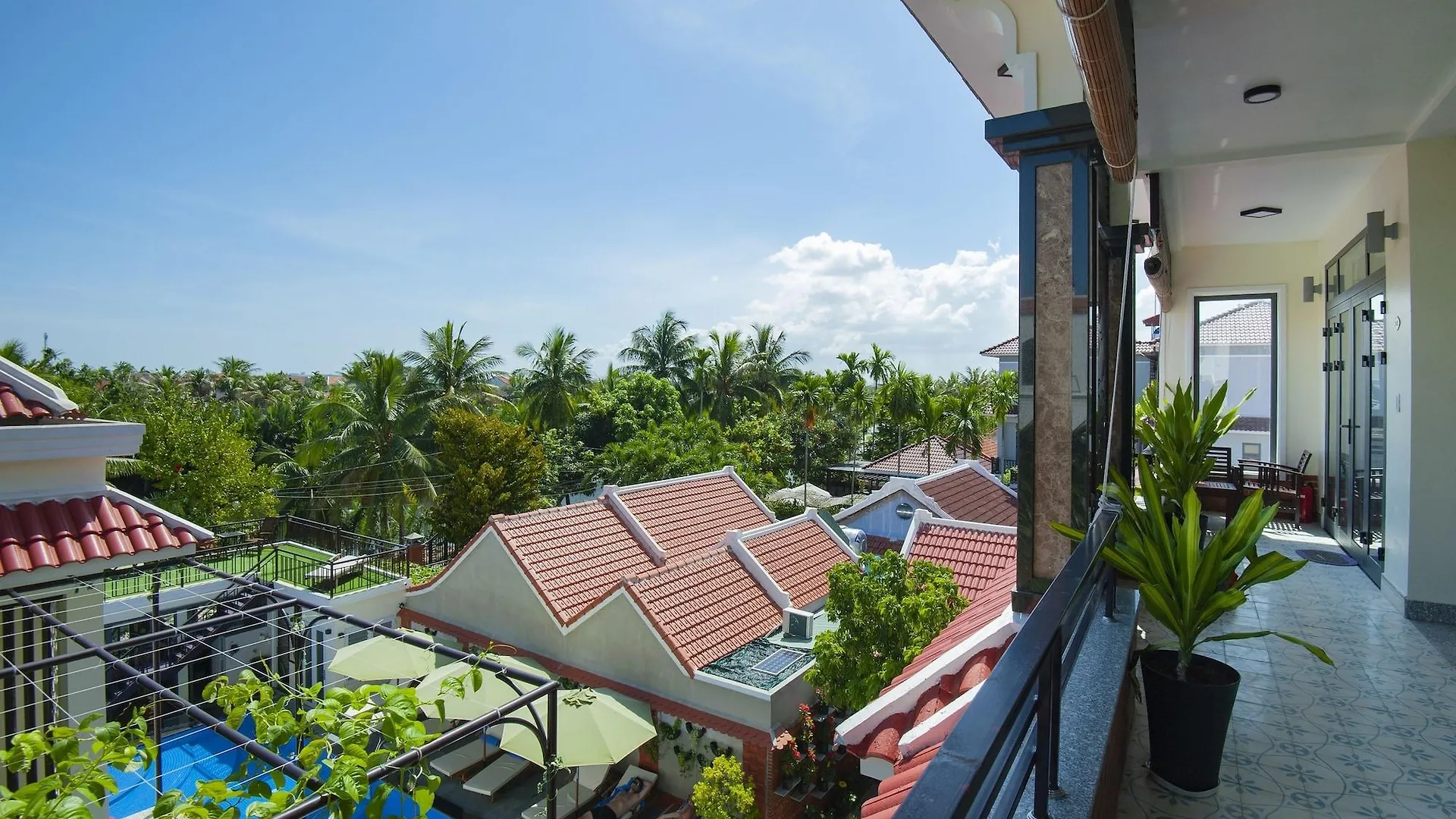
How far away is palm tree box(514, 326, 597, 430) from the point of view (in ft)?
94.2

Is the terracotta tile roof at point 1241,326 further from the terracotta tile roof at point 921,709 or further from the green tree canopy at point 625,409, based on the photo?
the green tree canopy at point 625,409

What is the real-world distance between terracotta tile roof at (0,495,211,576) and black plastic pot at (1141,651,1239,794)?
15.2 feet

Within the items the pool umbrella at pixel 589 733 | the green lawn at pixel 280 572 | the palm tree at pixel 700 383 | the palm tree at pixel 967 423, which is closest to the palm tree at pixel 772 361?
the palm tree at pixel 700 383

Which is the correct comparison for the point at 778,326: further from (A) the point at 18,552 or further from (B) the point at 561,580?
(A) the point at 18,552

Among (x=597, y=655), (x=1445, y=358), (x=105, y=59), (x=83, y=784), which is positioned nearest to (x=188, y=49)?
(x=105, y=59)

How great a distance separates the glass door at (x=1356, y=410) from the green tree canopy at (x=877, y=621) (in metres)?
3.39

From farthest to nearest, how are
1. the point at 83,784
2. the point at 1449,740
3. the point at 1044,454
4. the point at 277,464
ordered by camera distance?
the point at 277,464
the point at 1044,454
the point at 1449,740
the point at 83,784

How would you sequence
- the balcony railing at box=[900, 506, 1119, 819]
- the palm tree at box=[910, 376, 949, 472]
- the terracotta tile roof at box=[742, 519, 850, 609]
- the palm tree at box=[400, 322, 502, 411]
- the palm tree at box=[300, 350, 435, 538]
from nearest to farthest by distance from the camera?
1. the balcony railing at box=[900, 506, 1119, 819]
2. the terracotta tile roof at box=[742, 519, 850, 609]
3. the palm tree at box=[300, 350, 435, 538]
4. the palm tree at box=[400, 322, 502, 411]
5. the palm tree at box=[910, 376, 949, 472]

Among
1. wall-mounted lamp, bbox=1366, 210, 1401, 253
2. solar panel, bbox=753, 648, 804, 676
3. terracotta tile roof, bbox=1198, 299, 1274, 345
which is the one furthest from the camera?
solar panel, bbox=753, 648, 804, 676

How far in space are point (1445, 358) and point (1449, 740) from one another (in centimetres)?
292

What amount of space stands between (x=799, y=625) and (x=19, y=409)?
8920 millimetres

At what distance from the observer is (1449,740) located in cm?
278

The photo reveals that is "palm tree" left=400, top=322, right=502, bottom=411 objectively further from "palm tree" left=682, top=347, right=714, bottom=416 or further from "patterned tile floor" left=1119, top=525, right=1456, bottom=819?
"patterned tile floor" left=1119, top=525, right=1456, bottom=819

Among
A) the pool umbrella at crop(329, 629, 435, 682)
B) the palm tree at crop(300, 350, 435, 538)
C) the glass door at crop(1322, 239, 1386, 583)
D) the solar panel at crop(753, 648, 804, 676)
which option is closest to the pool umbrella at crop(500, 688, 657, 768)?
the solar panel at crop(753, 648, 804, 676)
